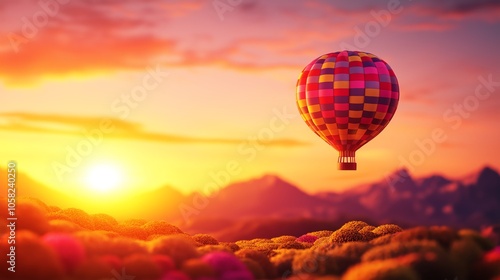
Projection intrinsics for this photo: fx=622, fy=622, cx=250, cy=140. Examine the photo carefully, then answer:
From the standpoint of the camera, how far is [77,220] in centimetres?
5053

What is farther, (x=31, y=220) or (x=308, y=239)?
(x=308, y=239)

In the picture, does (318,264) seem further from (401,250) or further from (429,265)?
(429,265)

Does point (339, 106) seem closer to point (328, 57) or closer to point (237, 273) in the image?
point (328, 57)

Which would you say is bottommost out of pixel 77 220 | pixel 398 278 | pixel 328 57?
pixel 398 278

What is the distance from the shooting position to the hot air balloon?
55.9 meters

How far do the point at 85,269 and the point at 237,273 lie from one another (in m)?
7.64

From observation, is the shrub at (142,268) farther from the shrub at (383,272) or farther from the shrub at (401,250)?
the shrub at (401,250)

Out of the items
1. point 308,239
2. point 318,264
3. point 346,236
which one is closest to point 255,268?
point 318,264

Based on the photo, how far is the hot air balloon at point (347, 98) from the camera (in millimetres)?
55906

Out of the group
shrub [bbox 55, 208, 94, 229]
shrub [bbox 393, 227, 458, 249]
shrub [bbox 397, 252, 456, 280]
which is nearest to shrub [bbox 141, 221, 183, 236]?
shrub [bbox 55, 208, 94, 229]

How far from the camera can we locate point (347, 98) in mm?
55875

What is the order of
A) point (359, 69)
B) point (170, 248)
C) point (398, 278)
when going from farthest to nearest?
point (359, 69)
point (170, 248)
point (398, 278)

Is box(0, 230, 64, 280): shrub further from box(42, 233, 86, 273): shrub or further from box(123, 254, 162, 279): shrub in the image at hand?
box(123, 254, 162, 279): shrub

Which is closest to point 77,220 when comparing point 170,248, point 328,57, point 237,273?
point 170,248
